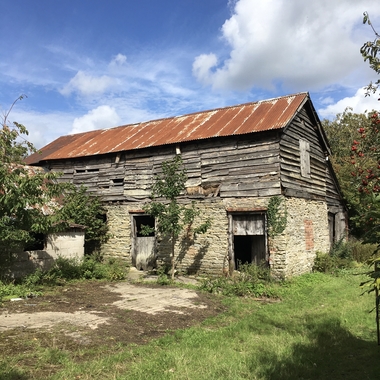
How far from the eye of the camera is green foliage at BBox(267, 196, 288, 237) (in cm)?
1230

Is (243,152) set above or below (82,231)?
above

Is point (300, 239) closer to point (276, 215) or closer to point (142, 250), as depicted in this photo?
point (276, 215)

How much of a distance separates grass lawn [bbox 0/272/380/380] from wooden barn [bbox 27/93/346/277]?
4282 mm

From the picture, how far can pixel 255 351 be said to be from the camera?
19.5 ft

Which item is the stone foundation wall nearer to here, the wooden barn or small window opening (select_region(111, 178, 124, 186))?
the wooden barn

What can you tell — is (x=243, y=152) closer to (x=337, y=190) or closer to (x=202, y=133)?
(x=202, y=133)

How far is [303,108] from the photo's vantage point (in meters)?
15.3

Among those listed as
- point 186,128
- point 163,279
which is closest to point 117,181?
point 186,128

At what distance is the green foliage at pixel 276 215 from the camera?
1230cm

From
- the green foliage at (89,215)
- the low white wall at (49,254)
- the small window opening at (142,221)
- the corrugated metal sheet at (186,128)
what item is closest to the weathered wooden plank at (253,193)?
the corrugated metal sheet at (186,128)

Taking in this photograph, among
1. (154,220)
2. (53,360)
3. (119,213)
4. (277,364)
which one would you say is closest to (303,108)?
(154,220)

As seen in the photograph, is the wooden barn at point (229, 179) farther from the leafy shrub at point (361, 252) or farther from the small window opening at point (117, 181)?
the leafy shrub at point (361, 252)

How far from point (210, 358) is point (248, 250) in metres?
11.6

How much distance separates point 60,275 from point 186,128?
7932mm
